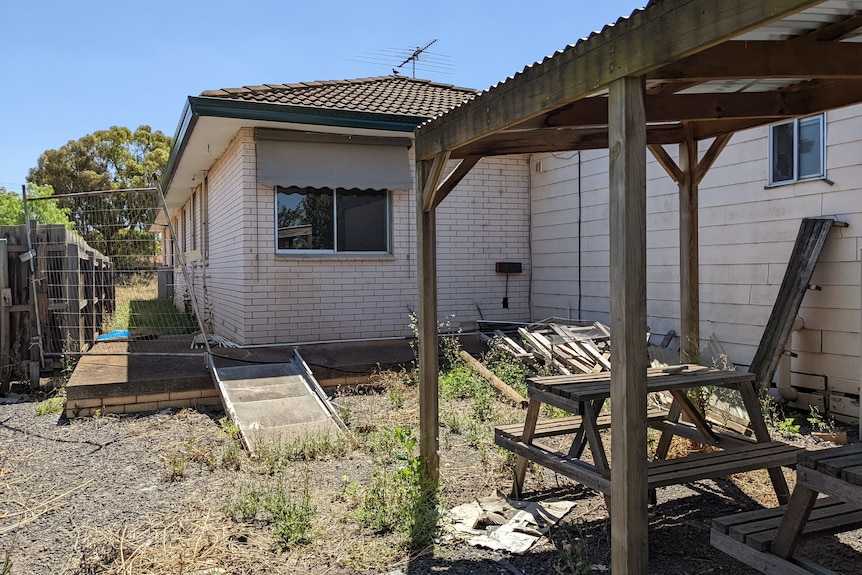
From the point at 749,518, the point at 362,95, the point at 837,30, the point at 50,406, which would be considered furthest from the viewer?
the point at 362,95

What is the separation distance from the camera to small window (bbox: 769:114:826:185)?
21.0 feet

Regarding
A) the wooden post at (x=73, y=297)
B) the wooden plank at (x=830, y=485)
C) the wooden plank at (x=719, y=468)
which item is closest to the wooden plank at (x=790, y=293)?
the wooden plank at (x=719, y=468)

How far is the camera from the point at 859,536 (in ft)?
12.5

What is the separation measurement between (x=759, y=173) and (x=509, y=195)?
14.2 feet

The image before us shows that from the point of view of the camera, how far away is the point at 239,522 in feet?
13.4

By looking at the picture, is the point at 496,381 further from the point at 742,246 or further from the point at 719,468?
the point at 719,468

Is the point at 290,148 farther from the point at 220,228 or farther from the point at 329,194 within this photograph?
the point at 220,228

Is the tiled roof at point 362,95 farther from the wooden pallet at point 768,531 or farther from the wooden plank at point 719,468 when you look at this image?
the wooden pallet at point 768,531

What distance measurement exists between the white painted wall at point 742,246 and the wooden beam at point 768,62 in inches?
125

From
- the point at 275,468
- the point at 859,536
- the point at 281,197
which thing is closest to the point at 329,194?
the point at 281,197

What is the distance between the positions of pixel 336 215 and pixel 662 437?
5907 mm

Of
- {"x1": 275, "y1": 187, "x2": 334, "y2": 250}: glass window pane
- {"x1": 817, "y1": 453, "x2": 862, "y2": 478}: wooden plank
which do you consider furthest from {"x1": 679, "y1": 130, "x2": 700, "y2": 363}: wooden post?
{"x1": 275, "y1": 187, "x2": 334, "y2": 250}: glass window pane

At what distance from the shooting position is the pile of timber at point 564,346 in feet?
25.3

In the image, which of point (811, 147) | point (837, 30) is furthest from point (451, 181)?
point (811, 147)
